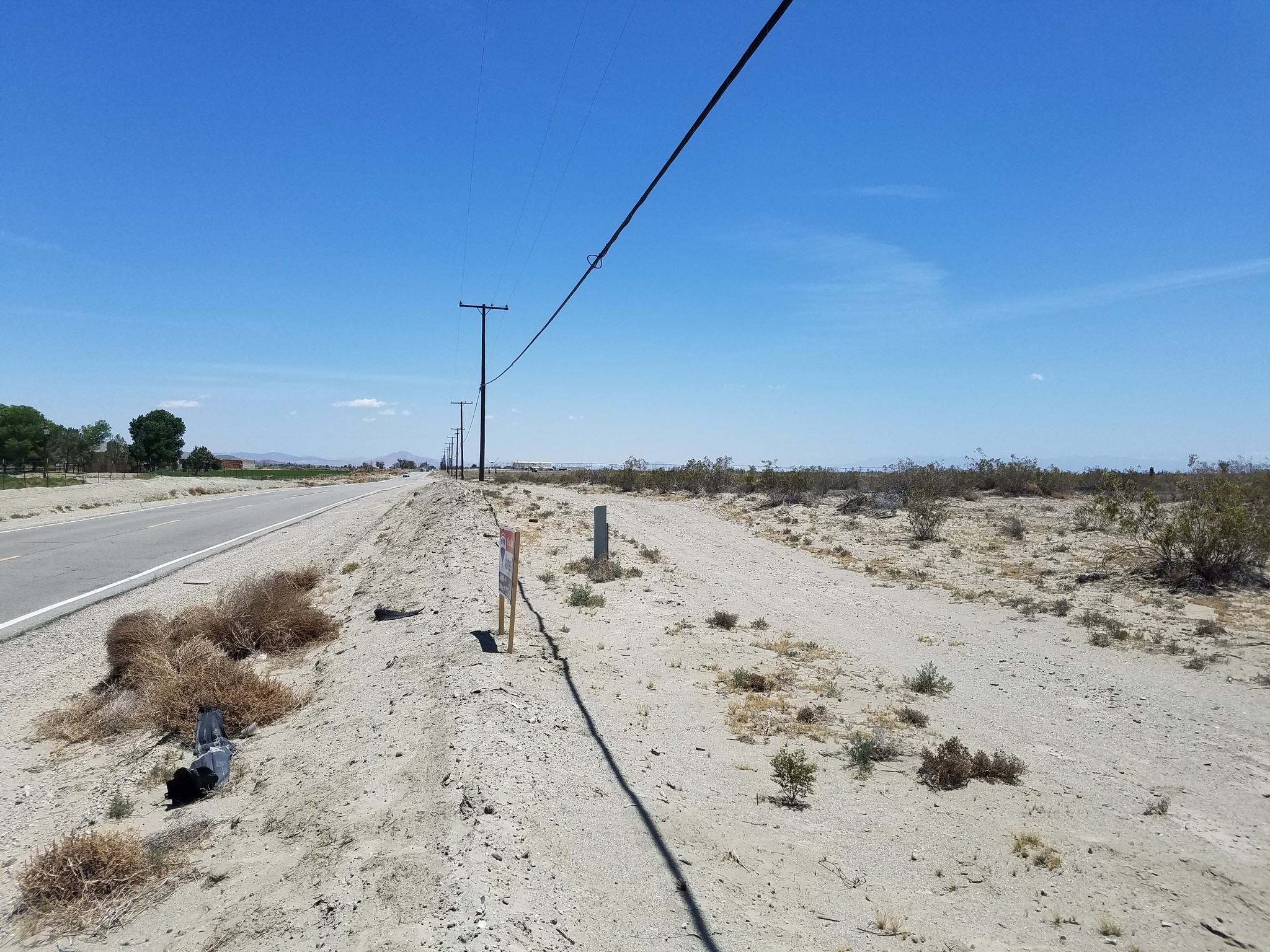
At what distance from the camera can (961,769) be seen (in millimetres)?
6992

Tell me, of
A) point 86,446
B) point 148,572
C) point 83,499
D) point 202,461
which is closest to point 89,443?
point 86,446

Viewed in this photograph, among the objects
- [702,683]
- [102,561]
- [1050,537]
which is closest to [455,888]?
[702,683]

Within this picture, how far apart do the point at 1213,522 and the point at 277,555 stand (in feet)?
77.5

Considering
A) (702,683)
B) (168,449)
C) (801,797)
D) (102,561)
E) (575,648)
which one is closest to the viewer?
(801,797)

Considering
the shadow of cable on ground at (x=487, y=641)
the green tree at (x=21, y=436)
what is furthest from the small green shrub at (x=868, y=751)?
the green tree at (x=21, y=436)

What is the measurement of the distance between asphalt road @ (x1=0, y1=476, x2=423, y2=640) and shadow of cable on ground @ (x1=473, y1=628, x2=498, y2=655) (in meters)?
8.06

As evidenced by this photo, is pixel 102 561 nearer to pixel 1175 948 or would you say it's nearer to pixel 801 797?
pixel 801 797

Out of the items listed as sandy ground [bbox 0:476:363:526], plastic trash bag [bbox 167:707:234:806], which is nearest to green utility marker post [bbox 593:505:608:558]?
plastic trash bag [bbox 167:707:234:806]

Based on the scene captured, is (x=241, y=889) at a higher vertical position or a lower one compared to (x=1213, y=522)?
lower

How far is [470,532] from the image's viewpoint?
69.7 feet

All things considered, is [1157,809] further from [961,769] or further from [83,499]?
[83,499]

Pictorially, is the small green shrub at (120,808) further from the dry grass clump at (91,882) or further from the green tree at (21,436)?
the green tree at (21,436)

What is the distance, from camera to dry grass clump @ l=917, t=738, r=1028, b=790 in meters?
6.94

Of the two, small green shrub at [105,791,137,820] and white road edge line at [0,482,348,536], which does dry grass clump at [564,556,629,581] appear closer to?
small green shrub at [105,791,137,820]
